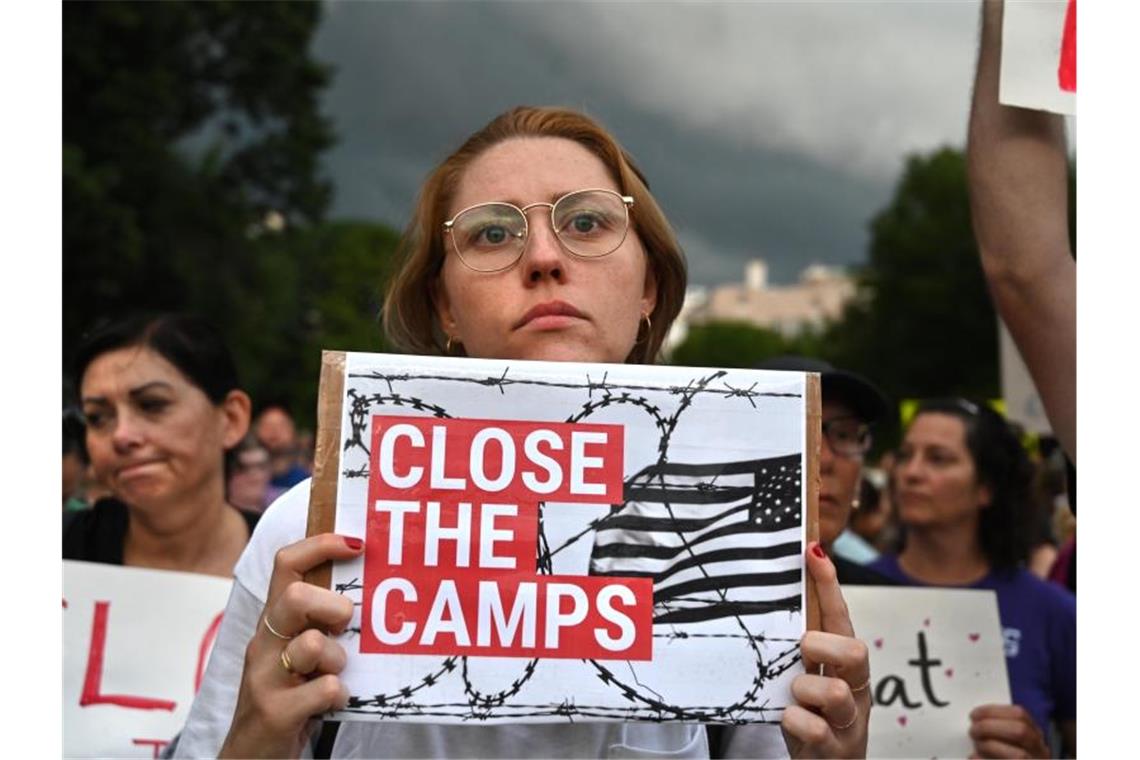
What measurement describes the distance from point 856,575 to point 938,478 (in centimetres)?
74

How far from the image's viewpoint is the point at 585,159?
6.18 ft

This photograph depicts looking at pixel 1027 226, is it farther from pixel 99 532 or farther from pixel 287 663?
pixel 99 532

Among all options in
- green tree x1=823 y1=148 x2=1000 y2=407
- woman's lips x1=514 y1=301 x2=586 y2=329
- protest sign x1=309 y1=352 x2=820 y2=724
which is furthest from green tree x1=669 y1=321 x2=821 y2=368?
protest sign x1=309 y1=352 x2=820 y2=724

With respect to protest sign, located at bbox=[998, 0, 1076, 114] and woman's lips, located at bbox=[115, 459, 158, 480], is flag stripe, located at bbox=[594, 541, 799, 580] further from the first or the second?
woman's lips, located at bbox=[115, 459, 158, 480]

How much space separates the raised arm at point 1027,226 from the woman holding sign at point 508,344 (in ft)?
1.65

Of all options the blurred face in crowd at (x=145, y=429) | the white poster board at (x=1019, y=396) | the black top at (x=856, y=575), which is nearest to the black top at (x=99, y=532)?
the blurred face in crowd at (x=145, y=429)

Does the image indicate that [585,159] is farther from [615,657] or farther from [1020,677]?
[1020,677]

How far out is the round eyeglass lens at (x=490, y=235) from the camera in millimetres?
1767

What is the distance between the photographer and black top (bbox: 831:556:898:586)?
3422mm

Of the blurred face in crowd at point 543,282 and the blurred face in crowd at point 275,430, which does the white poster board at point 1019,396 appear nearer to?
the blurred face in crowd at point 275,430

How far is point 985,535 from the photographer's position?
391cm

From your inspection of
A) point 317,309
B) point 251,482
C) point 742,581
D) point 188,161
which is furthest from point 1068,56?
point 317,309
